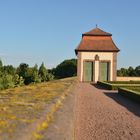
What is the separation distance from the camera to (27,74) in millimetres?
73750

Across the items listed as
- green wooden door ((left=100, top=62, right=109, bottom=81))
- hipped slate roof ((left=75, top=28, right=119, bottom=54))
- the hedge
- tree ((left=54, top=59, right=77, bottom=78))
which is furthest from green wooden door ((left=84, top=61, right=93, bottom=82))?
tree ((left=54, top=59, right=77, bottom=78))

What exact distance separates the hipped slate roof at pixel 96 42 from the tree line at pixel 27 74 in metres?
15.0

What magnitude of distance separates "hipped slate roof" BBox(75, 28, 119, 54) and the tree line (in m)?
15.0

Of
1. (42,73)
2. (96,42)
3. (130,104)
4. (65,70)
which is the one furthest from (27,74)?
(130,104)

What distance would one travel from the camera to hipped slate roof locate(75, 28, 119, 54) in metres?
43.1

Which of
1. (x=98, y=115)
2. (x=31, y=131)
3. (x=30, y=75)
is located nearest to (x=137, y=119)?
(x=98, y=115)

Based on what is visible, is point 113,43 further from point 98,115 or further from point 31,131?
point 31,131

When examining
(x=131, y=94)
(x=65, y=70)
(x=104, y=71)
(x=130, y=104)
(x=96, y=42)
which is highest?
(x=96, y=42)

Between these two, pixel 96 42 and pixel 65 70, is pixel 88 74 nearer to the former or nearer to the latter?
pixel 96 42

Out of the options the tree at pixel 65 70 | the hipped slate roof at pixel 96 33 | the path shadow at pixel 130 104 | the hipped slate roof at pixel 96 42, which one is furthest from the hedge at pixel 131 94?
the tree at pixel 65 70

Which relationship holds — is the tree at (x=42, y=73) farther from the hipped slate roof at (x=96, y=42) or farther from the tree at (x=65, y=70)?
the hipped slate roof at (x=96, y=42)

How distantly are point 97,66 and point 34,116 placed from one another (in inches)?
1565

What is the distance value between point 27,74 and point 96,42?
1328 inches

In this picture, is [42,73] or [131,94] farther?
[42,73]
